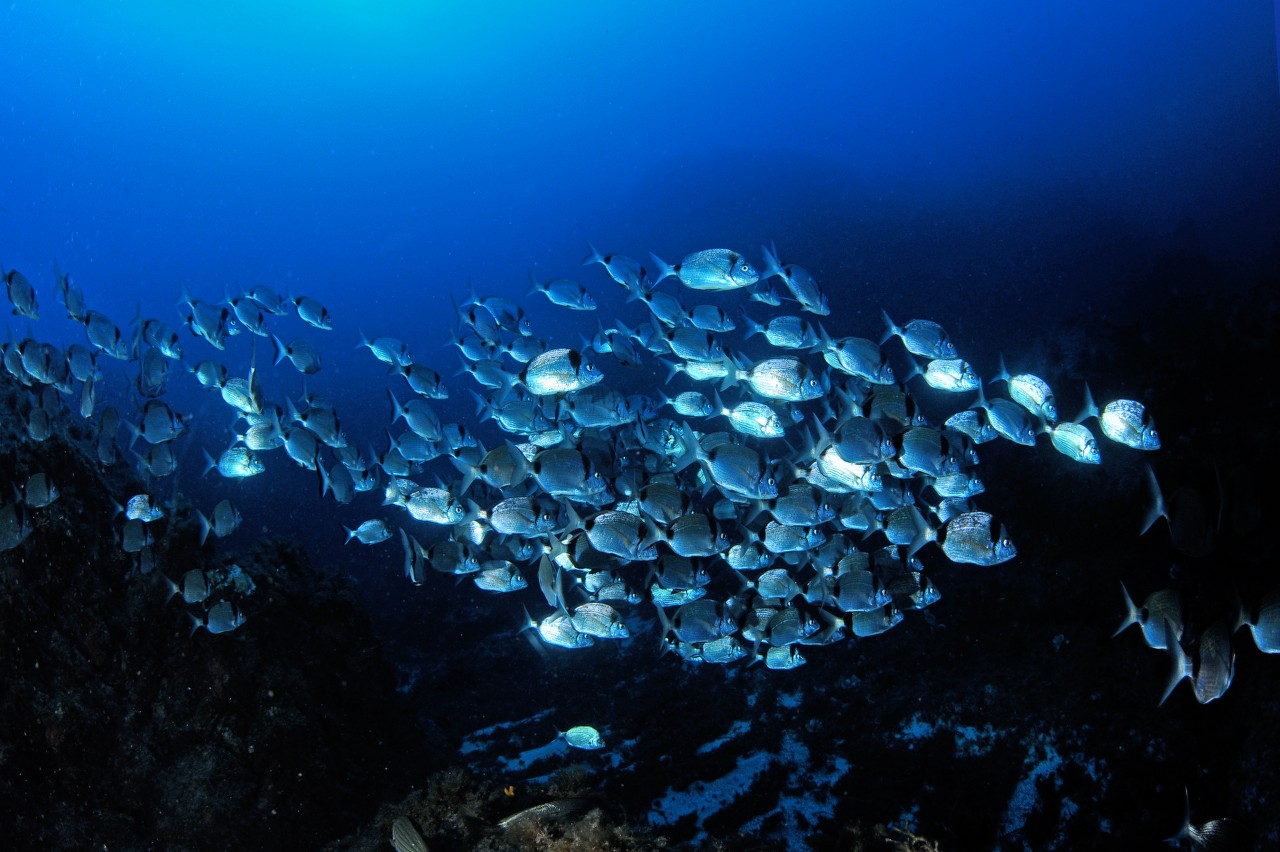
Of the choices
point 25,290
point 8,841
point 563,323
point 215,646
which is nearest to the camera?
point 8,841

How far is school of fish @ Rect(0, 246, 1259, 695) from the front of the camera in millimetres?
5426

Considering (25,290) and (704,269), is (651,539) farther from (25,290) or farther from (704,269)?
(25,290)

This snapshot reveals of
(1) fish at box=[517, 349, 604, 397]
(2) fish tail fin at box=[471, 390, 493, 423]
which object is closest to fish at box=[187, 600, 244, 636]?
(2) fish tail fin at box=[471, 390, 493, 423]

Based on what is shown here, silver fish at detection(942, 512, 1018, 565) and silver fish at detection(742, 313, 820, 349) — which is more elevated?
silver fish at detection(742, 313, 820, 349)

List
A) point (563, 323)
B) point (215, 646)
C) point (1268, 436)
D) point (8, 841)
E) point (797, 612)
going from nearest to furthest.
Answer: point (8, 841), point (797, 612), point (215, 646), point (1268, 436), point (563, 323)

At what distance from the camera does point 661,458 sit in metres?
8.57

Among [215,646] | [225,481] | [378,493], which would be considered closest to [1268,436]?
[215,646]

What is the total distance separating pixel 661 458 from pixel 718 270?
301 cm

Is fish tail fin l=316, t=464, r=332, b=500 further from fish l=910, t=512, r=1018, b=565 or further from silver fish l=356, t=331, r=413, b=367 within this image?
fish l=910, t=512, r=1018, b=565

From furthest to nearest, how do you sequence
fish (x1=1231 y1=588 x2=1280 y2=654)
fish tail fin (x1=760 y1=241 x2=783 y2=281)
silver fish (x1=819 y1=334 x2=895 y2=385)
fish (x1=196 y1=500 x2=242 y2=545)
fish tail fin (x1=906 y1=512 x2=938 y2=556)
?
fish (x1=196 y1=500 x2=242 y2=545) < fish tail fin (x1=760 y1=241 x2=783 y2=281) < silver fish (x1=819 y1=334 x2=895 y2=385) < fish tail fin (x1=906 y1=512 x2=938 y2=556) < fish (x1=1231 y1=588 x2=1280 y2=654)

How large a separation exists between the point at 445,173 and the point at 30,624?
4580 inches

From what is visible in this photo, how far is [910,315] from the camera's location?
76.7 feet

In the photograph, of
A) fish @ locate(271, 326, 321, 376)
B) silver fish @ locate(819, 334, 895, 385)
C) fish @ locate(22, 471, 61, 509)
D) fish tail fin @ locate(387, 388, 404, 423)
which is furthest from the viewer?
fish @ locate(271, 326, 321, 376)

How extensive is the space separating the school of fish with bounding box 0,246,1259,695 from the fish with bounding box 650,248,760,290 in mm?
23
